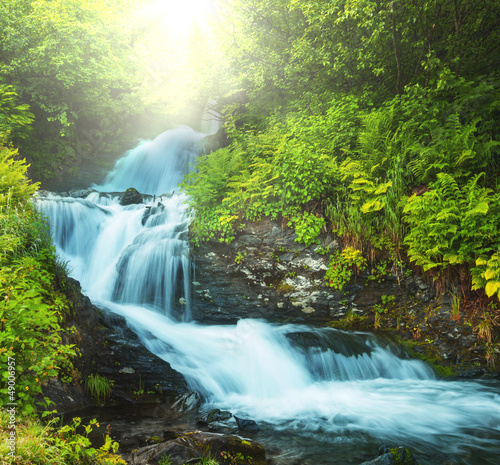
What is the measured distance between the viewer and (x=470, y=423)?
432 cm

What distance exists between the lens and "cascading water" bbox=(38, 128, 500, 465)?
13.5 ft

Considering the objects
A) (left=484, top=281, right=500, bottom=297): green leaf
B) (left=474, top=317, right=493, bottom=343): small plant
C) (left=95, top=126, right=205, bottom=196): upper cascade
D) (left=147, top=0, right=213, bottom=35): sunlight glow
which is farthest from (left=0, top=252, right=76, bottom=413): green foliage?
(left=147, top=0, right=213, bottom=35): sunlight glow

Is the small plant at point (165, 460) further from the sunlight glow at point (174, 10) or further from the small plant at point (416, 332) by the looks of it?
the sunlight glow at point (174, 10)

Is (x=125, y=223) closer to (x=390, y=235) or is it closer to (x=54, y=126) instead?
(x=390, y=235)

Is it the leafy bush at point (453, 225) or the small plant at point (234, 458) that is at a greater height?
the leafy bush at point (453, 225)

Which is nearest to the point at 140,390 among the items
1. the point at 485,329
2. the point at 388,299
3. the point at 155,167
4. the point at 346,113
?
the point at 388,299

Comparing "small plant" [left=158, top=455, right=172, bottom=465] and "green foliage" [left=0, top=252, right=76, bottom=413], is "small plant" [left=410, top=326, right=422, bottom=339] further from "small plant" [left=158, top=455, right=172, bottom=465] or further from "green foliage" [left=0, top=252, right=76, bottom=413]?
"green foliage" [left=0, top=252, right=76, bottom=413]

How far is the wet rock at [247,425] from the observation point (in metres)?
4.08

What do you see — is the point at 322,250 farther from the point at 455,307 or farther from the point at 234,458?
the point at 234,458

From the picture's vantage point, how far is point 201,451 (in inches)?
121

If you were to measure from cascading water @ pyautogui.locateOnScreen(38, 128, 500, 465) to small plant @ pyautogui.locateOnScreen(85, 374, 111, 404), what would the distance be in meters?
1.12

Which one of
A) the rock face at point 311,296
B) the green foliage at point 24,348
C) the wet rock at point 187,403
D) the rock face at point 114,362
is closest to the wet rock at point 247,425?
the wet rock at point 187,403

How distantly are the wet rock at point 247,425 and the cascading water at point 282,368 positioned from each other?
167 mm

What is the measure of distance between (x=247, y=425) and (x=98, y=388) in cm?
223
